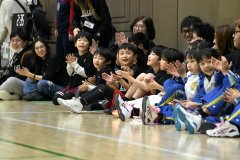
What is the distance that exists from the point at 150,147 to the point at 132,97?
73.0 inches

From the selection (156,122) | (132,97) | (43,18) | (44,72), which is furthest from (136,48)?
(43,18)

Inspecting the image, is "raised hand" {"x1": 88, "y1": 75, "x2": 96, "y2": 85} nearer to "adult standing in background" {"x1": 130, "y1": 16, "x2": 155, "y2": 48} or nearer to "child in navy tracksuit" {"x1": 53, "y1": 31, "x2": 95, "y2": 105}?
"child in navy tracksuit" {"x1": 53, "y1": 31, "x2": 95, "y2": 105}

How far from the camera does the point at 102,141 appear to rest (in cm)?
244

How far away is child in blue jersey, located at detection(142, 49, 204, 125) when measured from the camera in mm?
3246

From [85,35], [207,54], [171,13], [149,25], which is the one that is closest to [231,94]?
[207,54]

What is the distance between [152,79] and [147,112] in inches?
24.7

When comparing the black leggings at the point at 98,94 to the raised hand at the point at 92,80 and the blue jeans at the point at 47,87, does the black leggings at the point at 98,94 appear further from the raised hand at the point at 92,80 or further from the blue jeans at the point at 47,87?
the blue jeans at the point at 47,87

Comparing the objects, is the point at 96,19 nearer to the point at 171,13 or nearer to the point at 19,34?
the point at 171,13

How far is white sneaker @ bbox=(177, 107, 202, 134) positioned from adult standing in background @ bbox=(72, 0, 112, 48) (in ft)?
8.90

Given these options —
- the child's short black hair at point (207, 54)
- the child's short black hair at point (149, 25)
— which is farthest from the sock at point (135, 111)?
the child's short black hair at point (149, 25)

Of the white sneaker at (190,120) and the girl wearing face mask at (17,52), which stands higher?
the girl wearing face mask at (17,52)

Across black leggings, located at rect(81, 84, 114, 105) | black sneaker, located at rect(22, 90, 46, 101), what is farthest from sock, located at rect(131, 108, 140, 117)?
black sneaker, located at rect(22, 90, 46, 101)

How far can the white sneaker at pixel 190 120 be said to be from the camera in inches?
109

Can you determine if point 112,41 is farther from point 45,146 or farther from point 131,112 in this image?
point 45,146
